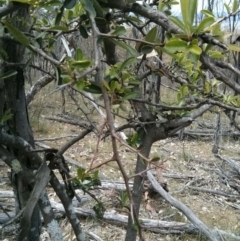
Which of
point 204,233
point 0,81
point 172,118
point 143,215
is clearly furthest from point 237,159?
point 0,81

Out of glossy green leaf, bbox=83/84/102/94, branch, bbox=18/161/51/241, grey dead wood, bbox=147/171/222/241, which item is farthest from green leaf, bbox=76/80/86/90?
grey dead wood, bbox=147/171/222/241

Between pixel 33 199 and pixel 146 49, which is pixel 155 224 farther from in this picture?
pixel 146 49

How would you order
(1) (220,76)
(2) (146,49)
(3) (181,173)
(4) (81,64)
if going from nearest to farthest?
(1) (220,76), (4) (81,64), (2) (146,49), (3) (181,173)

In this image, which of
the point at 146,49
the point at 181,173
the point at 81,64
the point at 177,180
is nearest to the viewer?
the point at 81,64

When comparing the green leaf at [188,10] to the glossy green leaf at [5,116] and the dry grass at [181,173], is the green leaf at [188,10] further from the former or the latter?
the dry grass at [181,173]

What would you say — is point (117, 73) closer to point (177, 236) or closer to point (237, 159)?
point (177, 236)

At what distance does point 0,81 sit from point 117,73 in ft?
0.89

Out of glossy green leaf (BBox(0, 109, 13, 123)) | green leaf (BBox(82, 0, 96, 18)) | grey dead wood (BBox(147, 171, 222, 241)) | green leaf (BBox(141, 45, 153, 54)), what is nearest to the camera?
green leaf (BBox(82, 0, 96, 18))

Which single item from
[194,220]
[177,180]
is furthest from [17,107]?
[177,180]

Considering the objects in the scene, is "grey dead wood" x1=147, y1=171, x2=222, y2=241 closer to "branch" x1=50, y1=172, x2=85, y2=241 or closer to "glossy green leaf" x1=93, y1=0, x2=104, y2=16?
"branch" x1=50, y1=172, x2=85, y2=241

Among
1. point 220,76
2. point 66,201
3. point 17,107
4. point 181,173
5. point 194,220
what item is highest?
point 220,76

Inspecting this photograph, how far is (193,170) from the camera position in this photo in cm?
307

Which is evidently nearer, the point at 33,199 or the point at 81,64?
the point at 81,64

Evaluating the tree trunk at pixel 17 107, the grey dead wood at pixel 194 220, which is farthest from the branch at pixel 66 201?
the grey dead wood at pixel 194 220
